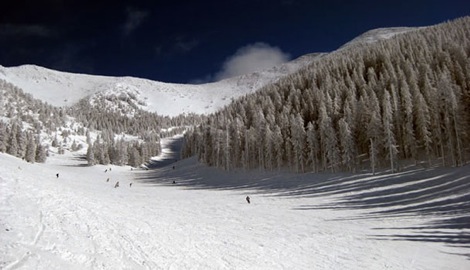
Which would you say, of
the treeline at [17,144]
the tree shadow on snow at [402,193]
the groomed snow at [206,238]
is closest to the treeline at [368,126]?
the tree shadow on snow at [402,193]

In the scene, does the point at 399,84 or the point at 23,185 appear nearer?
the point at 23,185

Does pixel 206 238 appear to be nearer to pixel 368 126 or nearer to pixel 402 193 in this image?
pixel 402 193

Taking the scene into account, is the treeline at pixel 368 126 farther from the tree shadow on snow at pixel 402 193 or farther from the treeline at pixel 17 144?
the treeline at pixel 17 144

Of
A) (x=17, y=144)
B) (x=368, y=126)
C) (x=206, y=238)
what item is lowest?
(x=206, y=238)

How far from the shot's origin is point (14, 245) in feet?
44.5

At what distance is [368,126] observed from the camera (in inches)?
2601

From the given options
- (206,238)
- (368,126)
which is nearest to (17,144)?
(206,238)

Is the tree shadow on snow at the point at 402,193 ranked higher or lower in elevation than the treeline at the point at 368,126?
lower

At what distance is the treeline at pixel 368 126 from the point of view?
2331 inches

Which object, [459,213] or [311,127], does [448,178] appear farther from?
[311,127]

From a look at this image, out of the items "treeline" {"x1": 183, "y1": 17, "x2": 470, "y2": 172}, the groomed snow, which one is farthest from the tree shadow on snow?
"treeline" {"x1": 183, "y1": 17, "x2": 470, "y2": 172}

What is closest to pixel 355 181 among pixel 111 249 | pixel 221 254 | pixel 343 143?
pixel 343 143

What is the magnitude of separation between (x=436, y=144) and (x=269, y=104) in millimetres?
59101

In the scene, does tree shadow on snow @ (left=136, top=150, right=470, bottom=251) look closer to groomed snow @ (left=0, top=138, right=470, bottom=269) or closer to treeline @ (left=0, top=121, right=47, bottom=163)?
groomed snow @ (left=0, top=138, right=470, bottom=269)
